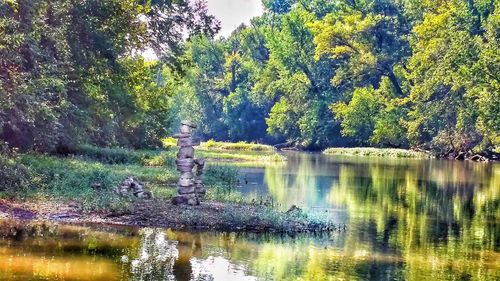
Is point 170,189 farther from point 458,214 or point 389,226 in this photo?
point 458,214

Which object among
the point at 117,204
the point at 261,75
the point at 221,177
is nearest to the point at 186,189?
the point at 117,204

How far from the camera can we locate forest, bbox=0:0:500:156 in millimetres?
25703

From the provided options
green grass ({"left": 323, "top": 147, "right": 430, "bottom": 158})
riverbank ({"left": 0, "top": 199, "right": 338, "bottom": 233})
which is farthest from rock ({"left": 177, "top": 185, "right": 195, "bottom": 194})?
green grass ({"left": 323, "top": 147, "right": 430, "bottom": 158})

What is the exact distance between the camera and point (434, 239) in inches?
793

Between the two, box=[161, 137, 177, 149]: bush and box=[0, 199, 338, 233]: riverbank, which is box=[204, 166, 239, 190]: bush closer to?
box=[0, 199, 338, 233]: riverbank

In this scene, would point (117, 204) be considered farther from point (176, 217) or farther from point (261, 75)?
point (261, 75)

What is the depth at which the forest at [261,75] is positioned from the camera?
25703 millimetres

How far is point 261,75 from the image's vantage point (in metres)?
105

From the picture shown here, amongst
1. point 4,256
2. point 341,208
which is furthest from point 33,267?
point 341,208

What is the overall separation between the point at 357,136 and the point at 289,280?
7530cm

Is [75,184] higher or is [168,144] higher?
[168,144]

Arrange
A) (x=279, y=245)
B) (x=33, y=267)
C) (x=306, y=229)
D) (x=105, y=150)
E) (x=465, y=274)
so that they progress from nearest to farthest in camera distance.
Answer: (x=33, y=267)
(x=465, y=274)
(x=279, y=245)
(x=306, y=229)
(x=105, y=150)

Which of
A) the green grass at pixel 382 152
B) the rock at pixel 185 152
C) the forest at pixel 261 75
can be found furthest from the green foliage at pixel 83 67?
the green grass at pixel 382 152

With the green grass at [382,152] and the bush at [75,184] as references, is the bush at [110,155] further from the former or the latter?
the green grass at [382,152]
